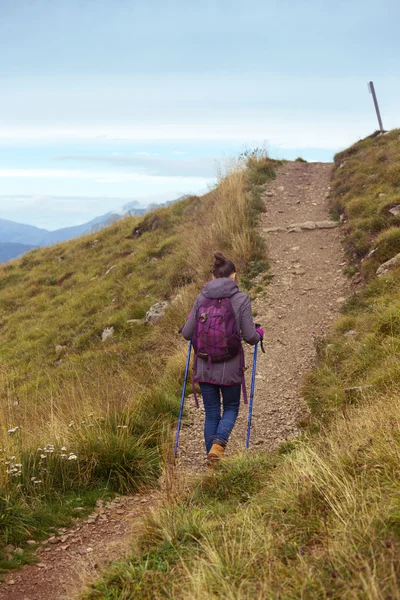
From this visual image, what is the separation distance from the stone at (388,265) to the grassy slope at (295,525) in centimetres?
355

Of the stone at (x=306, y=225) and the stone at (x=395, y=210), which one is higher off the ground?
the stone at (x=306, y=225)

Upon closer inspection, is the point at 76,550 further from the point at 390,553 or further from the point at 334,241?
the point at 334,241

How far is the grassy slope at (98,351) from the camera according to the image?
198 inches

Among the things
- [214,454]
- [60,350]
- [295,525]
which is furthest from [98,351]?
[295,525]

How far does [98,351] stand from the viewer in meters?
12.0

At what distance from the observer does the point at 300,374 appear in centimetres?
773

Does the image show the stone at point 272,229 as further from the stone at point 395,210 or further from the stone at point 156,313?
the stone at point 156,313

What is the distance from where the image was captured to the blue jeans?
5172 mm

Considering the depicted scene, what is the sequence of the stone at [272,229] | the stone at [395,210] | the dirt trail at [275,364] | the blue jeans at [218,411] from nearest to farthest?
the dirt trail at [275,364] → the blue jeans at [218,411] → the stone at [395,210] → the stone at [272,229]

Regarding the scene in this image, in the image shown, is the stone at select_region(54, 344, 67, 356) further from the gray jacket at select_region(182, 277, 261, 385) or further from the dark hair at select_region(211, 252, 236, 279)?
the dark hair at select_region(211, 252, 236, 279)

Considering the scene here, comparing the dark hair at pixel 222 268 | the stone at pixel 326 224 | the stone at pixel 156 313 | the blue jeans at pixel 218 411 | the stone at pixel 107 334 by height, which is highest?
the stone at pixel 326 224

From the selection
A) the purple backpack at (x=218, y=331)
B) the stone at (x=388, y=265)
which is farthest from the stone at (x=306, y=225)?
the purple backpack at (x=218, y=331)

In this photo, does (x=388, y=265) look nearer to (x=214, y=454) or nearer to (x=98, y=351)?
(x=214, y=454)

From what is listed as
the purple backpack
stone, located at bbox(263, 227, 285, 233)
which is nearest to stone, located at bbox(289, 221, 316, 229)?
stone, located at bbox(263, 227, 285, 233)
